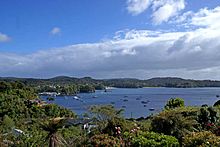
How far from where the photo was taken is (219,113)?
34.4 ft

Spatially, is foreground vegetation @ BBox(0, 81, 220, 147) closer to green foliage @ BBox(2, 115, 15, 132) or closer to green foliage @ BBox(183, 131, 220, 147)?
green foliage @ BBox(183, 131, 220, 147)

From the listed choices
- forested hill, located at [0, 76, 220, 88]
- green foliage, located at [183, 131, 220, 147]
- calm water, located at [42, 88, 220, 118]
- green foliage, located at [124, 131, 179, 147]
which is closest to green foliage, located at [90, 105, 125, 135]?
green foliage, located at [124, 131, 179, 147]

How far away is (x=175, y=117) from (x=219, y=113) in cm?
203

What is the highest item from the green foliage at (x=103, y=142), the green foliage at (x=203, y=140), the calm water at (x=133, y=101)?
the green foliage at (x=203, y=140)

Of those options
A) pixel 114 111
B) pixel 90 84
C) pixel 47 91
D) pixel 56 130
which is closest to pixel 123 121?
pixel 114 111

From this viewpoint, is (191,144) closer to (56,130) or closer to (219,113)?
(56,130)

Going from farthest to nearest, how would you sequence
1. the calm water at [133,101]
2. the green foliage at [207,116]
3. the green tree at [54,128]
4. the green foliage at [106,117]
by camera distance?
the calm water at [133,101] < the green foliage at [207,116] < the green foliage at [106,117] < the green tree at [54,128]

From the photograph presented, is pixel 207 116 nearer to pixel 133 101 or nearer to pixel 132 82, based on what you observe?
pixel 133 101

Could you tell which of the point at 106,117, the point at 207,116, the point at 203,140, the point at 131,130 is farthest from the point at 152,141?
the point at 207,116

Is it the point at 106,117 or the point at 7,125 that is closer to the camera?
the point at 106,117

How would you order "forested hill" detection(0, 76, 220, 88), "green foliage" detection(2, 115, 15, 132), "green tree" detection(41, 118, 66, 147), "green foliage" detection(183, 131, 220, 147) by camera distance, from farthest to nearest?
1. "forested hill" detection(0, 76, 220, 88)
2. "green foliage" detection(2, 115, 15, 132)
3. "green tree" detection(41, 118, 66, 147)
4. "green foliage" detection(183, 131, 220, 147)

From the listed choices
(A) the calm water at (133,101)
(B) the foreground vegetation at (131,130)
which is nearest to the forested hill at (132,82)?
(A) the calm water at (133,101)

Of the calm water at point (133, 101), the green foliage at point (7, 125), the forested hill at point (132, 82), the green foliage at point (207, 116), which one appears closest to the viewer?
the green foliage at point (207, 116)

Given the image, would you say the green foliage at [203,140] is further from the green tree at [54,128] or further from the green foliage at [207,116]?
the green foliage at [207,116]
